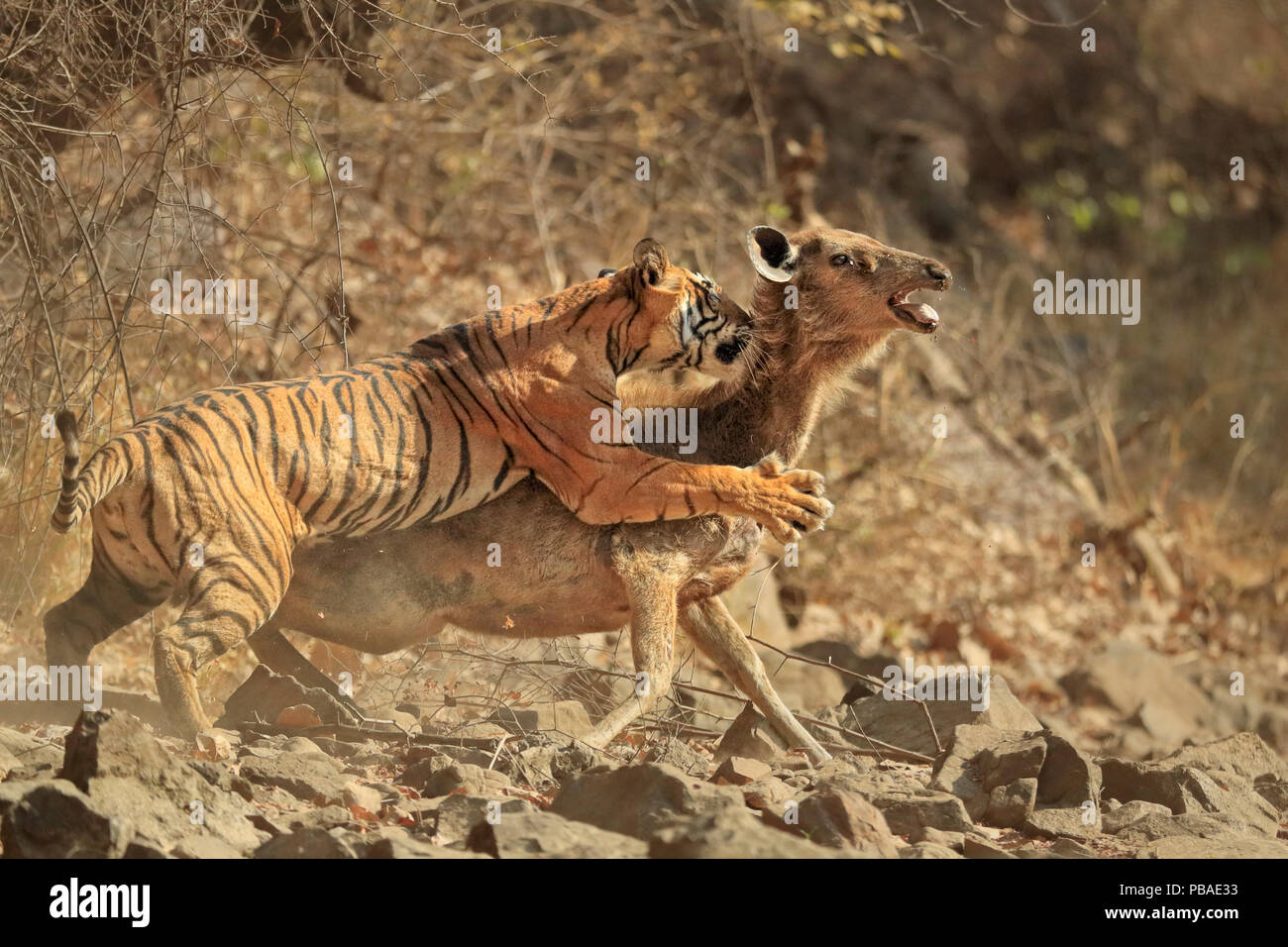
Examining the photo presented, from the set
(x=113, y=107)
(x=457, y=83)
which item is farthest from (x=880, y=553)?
(x=113, y=107)

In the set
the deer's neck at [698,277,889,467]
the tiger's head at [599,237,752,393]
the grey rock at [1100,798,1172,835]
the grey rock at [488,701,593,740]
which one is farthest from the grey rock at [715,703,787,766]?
the tiger's head at [599,237,752,393]

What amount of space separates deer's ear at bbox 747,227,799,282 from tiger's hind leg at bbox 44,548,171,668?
296 centimetres

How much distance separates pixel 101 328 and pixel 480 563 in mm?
2575

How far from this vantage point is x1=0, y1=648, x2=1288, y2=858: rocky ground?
4.34m

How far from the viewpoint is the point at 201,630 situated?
5.54m

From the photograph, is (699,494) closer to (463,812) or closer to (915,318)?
(915,318)

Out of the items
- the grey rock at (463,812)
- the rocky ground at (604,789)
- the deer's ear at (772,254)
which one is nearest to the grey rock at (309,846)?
the rocky ground at (604,789)

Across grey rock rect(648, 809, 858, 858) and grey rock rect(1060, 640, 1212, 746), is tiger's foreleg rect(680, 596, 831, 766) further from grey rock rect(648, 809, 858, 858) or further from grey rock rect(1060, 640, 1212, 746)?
grey rock rect(1060, 640, 1212, 746)

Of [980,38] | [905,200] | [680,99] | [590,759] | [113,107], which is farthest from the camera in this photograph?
[980,38]

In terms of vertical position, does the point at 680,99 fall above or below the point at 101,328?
above

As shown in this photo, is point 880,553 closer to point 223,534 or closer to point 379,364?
point 379,364

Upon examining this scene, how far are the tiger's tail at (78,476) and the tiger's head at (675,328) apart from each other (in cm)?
209

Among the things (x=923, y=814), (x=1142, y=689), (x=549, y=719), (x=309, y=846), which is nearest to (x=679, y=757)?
(x=549, y=719)

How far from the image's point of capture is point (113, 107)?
7164 mm
